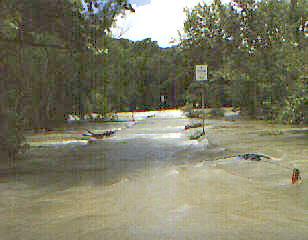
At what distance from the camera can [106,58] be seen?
116 feet

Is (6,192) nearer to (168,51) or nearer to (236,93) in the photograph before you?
(236,93)

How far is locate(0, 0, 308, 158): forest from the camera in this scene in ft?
45.9

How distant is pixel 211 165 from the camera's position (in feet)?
36.6

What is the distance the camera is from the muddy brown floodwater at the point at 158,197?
5645 mm

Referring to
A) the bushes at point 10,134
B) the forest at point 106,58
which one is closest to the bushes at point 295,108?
the forest at point 106,58

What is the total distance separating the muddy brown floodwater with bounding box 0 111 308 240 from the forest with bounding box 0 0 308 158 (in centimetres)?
336

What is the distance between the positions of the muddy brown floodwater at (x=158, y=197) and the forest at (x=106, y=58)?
3.36 m

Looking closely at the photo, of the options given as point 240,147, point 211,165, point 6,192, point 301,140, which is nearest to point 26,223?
point 6,192

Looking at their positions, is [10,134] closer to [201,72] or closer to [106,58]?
[201,72]

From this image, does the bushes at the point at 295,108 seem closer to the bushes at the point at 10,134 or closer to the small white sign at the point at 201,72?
the small white sign at the point at 201,72

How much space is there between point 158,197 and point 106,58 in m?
28.3

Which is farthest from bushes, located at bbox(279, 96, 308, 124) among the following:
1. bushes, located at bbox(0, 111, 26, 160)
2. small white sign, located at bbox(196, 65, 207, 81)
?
bushes, located at bbox(0, 111, 26, 160)

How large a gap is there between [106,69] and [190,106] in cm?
2066

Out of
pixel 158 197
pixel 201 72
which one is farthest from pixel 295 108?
pixel 158 197
